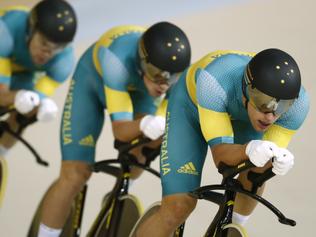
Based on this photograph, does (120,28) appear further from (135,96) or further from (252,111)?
(252,111)

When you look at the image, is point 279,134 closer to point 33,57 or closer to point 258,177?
point 258,177

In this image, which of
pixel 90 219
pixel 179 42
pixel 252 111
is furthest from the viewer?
pixel 90 219

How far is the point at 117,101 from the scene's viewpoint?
4.06m

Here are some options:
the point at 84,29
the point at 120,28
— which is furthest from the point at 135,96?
the point at 84,29

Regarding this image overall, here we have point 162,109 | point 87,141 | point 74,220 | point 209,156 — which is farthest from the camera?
point 209,156

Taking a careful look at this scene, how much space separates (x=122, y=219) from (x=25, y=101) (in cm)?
95

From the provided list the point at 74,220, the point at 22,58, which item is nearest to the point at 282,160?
the point at 74,220

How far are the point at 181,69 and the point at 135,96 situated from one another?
0.56 metres

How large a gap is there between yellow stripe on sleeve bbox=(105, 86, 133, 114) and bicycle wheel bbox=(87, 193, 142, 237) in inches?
17.7

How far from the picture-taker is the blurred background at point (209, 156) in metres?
4.92

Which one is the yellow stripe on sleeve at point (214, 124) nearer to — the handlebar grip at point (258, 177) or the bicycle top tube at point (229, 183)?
the bicycle top tube at point (229, 183)

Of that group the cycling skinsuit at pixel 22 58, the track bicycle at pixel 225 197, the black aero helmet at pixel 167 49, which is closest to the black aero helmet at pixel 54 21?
the cycling skinsuit at pixel 22 58

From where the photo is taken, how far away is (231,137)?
11.0ft

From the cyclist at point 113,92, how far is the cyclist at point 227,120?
206 mm
